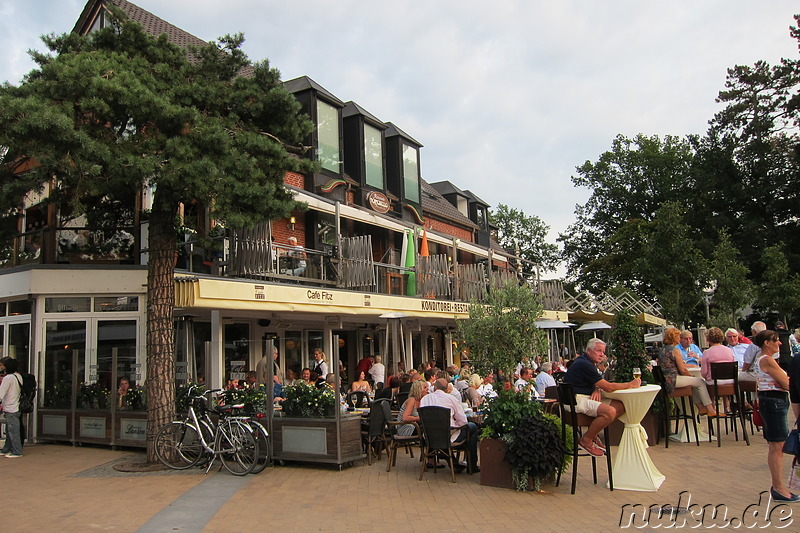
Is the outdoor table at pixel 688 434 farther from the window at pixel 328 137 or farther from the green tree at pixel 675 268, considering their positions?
the green tree at pixel 675 268

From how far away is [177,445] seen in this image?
8.99m

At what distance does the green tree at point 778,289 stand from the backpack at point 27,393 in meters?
25.2

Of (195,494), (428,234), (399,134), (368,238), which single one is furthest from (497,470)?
(399,134)

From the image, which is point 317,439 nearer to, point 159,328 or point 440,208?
point 159,328

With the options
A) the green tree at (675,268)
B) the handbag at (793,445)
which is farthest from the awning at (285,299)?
the green tree at (675,268)

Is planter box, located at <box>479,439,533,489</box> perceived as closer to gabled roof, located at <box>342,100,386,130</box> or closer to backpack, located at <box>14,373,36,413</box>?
backpack, located at <box>14,373,36,413</box>

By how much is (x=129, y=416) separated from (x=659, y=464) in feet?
25.6

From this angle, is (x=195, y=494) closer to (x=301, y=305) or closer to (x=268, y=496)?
(x=268, y=496)

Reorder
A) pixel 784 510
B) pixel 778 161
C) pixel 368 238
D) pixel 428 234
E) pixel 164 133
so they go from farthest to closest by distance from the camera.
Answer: pixel 778 161
pixel 428 234
pixel 368 238
pixel 164 133
pixel 784 510

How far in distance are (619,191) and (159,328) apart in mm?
43355

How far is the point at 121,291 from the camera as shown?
11.8m

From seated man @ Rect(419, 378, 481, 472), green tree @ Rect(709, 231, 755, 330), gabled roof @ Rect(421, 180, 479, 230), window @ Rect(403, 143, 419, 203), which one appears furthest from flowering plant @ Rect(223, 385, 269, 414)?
green tree @ Rect(709, 231, 755, 330)

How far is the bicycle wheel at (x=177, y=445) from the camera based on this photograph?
887cm

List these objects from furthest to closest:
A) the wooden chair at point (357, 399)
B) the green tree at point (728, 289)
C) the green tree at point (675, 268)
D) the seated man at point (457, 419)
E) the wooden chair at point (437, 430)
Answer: the green tree at point (728, 289) → the green tree at point (675, 268) → the wooden chair at point (357, 399) → the seated man at point (457, 419) → the wooden chair at point (437, 430)
